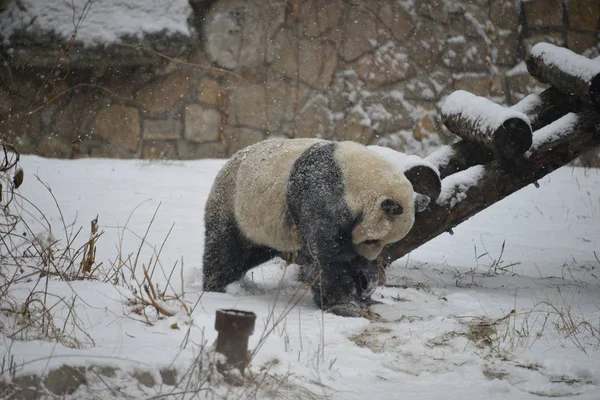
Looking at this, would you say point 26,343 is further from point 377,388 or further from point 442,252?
point 442,252

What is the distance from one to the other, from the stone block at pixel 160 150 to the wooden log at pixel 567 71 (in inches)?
195

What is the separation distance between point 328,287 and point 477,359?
1.07m

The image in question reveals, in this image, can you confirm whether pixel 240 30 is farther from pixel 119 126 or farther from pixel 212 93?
pixel 119 126

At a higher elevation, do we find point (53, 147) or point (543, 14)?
point (543, 14)

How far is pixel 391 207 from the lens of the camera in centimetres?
377

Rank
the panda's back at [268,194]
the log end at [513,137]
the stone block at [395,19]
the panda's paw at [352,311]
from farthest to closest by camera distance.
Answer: the stone block at [395,19], the log end at [513,137], the panda's back at [268,194], the panda's paw at [352,311]

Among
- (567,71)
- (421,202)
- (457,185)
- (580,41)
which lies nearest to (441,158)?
(457,185)

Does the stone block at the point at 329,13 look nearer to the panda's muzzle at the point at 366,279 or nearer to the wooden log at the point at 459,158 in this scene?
the wooden log at the point at 459,158

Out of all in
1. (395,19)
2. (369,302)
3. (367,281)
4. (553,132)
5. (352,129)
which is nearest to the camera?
(367,281)

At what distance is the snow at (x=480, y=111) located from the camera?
434 cm

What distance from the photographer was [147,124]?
8.59 m

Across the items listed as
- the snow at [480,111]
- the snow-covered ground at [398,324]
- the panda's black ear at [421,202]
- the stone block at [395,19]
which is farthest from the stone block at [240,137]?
the panda's black ear at [421,202]

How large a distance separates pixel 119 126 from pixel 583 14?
673 cm

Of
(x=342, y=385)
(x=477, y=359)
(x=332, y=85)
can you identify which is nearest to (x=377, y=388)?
(x=342, y=385)
